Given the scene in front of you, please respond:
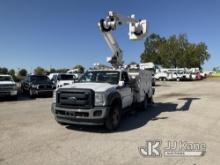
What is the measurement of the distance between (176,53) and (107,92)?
6359 centimetres

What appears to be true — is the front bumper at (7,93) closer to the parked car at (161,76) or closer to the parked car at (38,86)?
the parked car at (38,86)

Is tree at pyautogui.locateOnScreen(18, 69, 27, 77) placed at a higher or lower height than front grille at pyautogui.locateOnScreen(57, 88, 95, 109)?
lower

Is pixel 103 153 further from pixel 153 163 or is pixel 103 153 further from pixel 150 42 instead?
pixel 150 42

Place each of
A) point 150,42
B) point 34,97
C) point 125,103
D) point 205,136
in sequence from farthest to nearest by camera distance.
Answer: point 150,42 < point 34,97 < point 125,103 < point 205,136

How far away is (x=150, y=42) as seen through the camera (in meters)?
75.3

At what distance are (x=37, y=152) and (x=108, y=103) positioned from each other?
260 centimetres

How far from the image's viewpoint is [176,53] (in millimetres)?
68375

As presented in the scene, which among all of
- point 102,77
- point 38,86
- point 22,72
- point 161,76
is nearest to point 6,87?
point 38,86

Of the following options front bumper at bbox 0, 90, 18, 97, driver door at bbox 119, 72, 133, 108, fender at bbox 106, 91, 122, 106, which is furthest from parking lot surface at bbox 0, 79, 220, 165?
front bumper at bbox 0, 90, 18, 97

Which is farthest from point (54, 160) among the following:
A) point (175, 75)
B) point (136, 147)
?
point (175, 75)

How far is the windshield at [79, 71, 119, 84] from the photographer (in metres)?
9.30

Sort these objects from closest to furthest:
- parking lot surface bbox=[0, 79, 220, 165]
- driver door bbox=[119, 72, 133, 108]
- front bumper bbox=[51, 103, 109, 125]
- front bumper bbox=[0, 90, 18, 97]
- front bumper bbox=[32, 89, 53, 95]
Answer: parking lot surface bbox=[0, 79, 220, 165] < front bumper bbox=[51, 103, 109, 125] < driver door bbox=[119, 72, 133, 108] < front bumper bbox=[0, 90, 18, 97] < front bumper bbox=[32, 89, 53, 95]

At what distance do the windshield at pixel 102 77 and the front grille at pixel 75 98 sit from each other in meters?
1.69

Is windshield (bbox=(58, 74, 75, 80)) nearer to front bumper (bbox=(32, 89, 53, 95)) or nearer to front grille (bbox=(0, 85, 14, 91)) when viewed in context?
front bumper (bbox=(32, 89, 53, 95))
